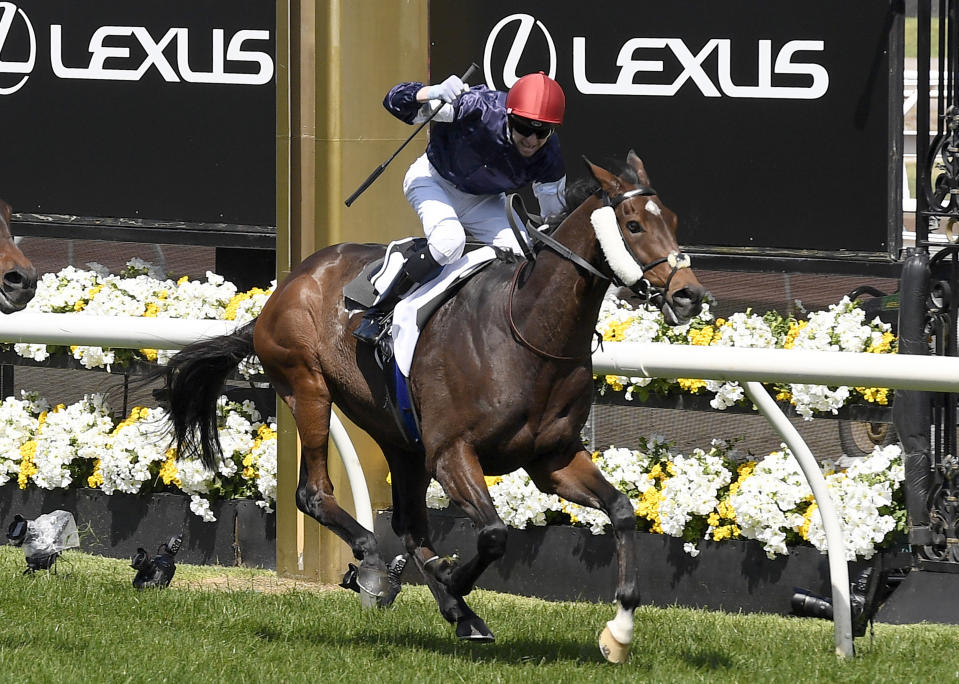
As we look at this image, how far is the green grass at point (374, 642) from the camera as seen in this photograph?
16.1ft

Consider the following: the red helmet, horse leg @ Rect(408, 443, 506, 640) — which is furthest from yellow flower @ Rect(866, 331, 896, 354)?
horse leg @ Rect(408, 443, 506, 640)

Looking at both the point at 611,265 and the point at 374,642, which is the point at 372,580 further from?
the point at 611,265

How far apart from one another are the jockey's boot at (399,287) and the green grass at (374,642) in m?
1.04

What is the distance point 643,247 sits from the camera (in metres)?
4.86

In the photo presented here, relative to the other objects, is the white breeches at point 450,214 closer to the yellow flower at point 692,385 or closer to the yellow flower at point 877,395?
the yellow flower at point 692,385

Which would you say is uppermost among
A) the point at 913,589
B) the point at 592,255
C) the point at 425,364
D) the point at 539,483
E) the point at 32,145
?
the point at 32,145

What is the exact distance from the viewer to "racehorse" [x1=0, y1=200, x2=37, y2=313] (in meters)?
5.02

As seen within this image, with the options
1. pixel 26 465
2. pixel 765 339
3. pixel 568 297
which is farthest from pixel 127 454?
pixel 568 297

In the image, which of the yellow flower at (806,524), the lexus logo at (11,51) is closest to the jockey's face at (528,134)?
the yellow flower at (806,524)

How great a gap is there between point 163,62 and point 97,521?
91.8 inches

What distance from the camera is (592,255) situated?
5.01 metres

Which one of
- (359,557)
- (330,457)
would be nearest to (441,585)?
(359,557)

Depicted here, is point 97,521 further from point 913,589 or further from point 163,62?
point 913,589

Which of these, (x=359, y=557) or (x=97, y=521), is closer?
(x=359, y=557)
